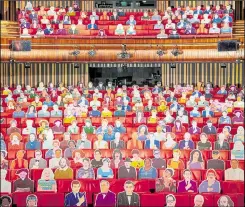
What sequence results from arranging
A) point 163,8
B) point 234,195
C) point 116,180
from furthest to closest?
point 163,8 < point 116,180 < point 234,195

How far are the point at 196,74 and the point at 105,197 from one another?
211 inches

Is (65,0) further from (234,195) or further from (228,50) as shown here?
(234,195)

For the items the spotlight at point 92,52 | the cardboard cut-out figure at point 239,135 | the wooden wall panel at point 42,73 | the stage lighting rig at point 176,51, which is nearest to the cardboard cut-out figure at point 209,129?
the cardboard cut-out figure at point 239,135

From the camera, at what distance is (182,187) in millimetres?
4141

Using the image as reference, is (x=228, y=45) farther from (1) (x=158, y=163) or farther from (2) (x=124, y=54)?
(1) (x=158, y=163)

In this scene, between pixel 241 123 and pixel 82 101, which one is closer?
pixel 241 123

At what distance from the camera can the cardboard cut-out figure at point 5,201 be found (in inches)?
152

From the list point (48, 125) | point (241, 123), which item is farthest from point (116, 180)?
point (241, 123)

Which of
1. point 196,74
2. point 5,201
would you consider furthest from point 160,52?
point 5,201

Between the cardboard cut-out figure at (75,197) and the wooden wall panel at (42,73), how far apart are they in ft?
16.9

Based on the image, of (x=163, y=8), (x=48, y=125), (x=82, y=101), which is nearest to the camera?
(x=48, y=125)

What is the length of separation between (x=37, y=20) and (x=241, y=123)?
140 inches

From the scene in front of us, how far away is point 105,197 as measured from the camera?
13.0 ft

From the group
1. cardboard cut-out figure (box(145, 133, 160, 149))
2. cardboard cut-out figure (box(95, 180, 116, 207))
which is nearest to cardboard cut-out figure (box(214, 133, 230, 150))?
cardboard cut-out figure (box(145, 133, 160, 149))
